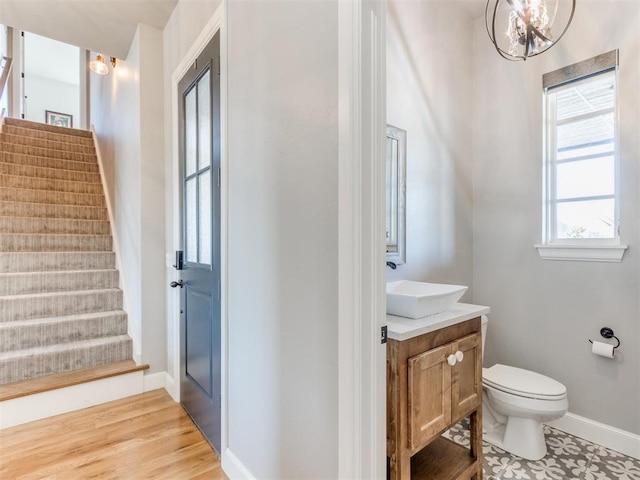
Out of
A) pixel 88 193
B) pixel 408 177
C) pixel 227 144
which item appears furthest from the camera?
pixel 88 193

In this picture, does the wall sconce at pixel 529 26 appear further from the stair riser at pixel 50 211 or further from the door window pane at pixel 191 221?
the stair riser at pixel 50 211

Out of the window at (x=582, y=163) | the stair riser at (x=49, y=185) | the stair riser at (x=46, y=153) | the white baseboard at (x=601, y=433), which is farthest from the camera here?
the stair riser at (x=46, y=153)

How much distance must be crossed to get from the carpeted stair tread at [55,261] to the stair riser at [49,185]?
3.42 ft

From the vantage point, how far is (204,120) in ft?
6.55

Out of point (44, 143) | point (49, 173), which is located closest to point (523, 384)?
point (49, 173)

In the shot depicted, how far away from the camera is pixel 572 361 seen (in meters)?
2.11

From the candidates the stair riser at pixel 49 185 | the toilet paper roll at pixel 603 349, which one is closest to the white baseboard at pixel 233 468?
the toilet paper roll at pixel 603 349

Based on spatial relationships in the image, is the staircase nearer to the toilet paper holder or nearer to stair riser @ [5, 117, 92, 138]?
stair riser @ [5, 117, 92, 138]

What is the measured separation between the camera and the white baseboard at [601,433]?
187 cm

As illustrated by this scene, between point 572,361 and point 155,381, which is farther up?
point 572,361

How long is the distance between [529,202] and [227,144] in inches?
80.1

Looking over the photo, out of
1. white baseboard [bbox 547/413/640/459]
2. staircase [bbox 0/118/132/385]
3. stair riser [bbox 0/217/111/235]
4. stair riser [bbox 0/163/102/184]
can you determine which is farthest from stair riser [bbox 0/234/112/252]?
white baseboard [bbox 547/413/640/459]

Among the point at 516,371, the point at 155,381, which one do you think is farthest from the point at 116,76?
the point at 516,371

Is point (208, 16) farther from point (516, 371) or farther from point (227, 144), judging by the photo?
point (516, 371)
